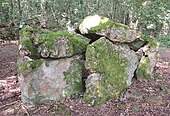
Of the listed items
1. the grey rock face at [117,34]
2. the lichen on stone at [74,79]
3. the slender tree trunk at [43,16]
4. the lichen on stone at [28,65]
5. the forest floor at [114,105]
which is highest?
the slender tree trunk at [43,16]

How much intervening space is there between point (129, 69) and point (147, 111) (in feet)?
4.12

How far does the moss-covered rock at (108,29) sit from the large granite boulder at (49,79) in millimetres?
757

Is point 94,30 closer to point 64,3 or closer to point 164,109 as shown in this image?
point 164,109

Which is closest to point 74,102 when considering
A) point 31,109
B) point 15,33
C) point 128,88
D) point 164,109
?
point 31,109

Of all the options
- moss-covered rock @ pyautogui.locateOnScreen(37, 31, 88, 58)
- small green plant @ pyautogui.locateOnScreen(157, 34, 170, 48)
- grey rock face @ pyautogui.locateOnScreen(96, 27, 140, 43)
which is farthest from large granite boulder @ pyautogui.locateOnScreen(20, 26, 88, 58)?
small green plant @ pyautogui.locateOnScreen(157, 34, 170, 48)

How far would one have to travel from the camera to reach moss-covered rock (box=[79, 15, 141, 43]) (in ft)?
17.7

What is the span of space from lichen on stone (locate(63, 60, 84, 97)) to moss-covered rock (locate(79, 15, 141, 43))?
853 millimetres

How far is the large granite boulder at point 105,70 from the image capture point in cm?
504

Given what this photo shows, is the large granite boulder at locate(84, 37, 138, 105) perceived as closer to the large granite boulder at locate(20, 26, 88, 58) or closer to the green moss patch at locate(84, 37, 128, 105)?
the green moss patch at locate(84, 37, 128, 105)

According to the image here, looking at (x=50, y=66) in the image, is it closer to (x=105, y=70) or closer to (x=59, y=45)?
(x=59, y=45)

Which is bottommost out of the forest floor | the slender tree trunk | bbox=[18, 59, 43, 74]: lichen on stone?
the forest floor

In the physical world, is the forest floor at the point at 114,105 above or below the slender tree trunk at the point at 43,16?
below

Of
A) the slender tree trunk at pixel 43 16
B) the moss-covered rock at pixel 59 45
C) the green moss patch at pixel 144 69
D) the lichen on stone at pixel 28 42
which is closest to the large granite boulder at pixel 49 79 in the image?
the moss-covered rock at pixel 59 45

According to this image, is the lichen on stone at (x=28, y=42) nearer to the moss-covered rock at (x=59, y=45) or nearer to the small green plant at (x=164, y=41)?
the moss-covered rock at (x=59, y=45)
